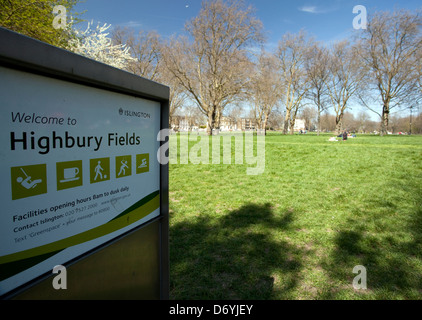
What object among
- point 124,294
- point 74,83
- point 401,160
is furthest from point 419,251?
point 401,160

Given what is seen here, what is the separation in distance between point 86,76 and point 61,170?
0.46m

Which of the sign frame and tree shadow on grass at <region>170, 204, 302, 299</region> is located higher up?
the sign frame

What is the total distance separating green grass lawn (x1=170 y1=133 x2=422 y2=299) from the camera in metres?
2.78

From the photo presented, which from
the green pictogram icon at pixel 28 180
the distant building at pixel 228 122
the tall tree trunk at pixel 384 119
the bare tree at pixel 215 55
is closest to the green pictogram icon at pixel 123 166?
the green pictogram icon at pixel 28 180

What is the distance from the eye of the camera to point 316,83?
46.4 m

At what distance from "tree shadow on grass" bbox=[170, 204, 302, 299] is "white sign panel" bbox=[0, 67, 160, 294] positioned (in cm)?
157

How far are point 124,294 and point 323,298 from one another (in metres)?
2.07

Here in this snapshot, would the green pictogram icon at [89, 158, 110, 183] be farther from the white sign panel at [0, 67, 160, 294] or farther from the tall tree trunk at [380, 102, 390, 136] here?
the tall tree trunk at [380, 102, 390, 136]

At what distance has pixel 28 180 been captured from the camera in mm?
1035

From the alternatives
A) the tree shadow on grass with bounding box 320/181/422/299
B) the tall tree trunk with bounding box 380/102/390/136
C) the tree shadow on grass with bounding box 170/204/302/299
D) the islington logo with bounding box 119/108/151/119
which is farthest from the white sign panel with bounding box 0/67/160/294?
the tall tree trunk with bounding box 380/102/390/136

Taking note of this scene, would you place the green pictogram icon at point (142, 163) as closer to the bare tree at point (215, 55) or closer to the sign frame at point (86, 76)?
the sign frame at point (86, 76)

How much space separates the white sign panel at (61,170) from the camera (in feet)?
3.22

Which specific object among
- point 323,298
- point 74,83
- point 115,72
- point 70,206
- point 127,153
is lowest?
point 323,298
